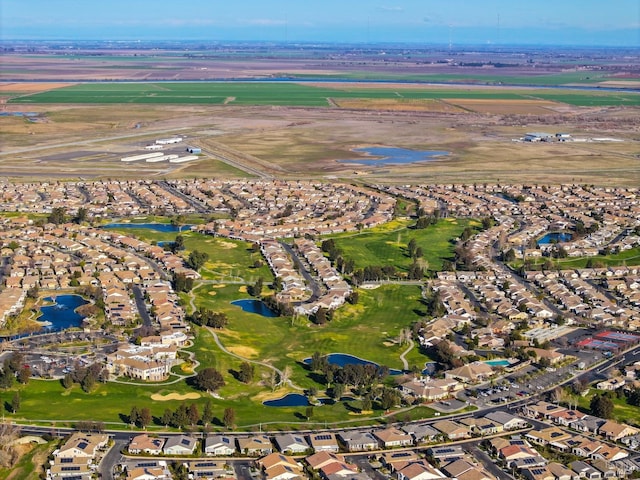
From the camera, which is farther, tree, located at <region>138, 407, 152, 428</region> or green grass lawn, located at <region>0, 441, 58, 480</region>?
tree, located at <region>138, 407, 152, 428</region>

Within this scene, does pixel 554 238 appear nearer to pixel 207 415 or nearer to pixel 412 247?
pixel 412 247

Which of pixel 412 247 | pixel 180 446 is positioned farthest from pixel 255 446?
pixel 412 247

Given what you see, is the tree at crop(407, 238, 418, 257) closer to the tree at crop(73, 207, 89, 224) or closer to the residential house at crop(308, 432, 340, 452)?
the tree at crop(73, 207, 89, 224)

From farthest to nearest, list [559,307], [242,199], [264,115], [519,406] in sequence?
[264,115]
[242,199]
[559,307]
[519,406]

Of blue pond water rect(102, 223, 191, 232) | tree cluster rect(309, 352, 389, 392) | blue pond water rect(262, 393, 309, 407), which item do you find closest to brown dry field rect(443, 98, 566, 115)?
blue pond water rect(102, 223, 191, 232)

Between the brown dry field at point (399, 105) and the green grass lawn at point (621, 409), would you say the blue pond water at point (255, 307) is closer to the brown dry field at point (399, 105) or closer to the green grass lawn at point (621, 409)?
the green grass lawn at point (621, 409)

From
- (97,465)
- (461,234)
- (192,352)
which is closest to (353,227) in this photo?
(461,234)

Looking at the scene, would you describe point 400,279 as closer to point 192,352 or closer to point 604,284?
point 604,284
